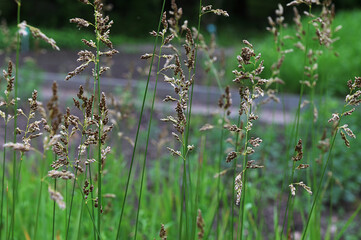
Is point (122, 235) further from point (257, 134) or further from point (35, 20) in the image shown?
point (35, 20)

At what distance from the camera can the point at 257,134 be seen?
495cm

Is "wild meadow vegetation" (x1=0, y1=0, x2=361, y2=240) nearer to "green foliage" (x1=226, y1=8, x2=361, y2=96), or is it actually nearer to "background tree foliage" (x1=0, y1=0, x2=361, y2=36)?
"green foliage" (x1=226, y1=8, x2=361, y2=96)

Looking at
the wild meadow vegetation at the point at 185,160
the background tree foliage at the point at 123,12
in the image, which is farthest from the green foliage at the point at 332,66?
the background tree foliage at the point at 123,12

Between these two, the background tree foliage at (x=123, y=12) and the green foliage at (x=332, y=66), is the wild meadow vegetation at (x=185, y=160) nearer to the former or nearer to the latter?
the green foliage at (x=332, y=66)

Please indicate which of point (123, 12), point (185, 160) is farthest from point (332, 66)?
point (123, 12)

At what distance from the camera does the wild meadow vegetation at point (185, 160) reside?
1.23 metres

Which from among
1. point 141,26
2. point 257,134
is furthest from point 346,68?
point 141,26

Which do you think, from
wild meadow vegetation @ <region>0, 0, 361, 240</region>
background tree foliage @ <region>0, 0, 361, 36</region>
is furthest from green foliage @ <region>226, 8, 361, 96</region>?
background tree foliage @ <region>0, 0, 361, 36</region>

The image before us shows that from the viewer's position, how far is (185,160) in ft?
4.25

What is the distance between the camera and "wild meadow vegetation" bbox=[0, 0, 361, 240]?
4.03ft

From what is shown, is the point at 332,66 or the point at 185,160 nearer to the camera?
the point at 185,160

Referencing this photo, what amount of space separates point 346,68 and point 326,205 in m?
3.09

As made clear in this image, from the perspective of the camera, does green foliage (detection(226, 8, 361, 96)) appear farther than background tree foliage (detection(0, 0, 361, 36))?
No

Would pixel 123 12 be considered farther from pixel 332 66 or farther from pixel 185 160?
pixel 185 160
